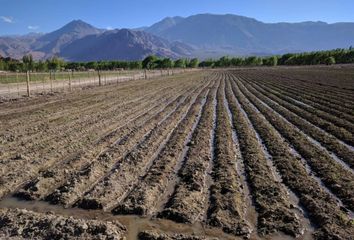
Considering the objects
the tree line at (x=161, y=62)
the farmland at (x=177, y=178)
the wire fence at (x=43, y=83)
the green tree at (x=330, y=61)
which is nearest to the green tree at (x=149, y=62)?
the tree line at (x=161, y=62)

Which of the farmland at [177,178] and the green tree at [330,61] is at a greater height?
the green tree at [330,61]

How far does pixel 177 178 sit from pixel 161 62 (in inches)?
6159

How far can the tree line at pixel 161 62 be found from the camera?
103375 millimetres

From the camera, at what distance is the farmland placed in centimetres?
664

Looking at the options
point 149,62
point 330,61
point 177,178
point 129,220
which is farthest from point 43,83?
point 149,62

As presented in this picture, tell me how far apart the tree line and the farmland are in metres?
86.6

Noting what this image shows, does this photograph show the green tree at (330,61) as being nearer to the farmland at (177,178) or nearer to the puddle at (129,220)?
the farmland at (177,178)

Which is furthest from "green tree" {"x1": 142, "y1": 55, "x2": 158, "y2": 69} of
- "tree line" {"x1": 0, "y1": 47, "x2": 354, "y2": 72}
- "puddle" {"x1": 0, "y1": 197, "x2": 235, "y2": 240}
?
"puddle" {"x1": 0, "y1": 197, "x2": 235, "y2": 240}

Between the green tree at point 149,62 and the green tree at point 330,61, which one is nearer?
the green tree at point 330,61

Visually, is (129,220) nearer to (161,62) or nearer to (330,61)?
(330,61)

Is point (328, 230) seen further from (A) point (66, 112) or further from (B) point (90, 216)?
(A) point (66, 112)

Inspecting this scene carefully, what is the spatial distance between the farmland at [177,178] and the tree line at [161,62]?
8664cm

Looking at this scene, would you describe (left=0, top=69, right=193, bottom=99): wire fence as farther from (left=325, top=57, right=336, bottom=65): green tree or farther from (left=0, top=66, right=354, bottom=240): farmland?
(left=325, top=57, right=336, bottom=65): green tree

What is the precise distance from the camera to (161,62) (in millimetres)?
163625
